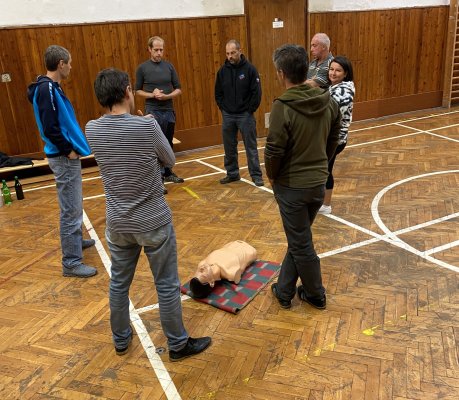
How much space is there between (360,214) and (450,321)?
2.01 meters

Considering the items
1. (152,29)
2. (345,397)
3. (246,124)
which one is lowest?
(345,397)

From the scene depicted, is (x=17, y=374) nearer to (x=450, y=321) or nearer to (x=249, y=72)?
(x=450, y=321)

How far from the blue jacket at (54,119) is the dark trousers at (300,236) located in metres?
1.61

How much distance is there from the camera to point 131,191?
2480mm

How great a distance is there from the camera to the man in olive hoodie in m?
2.77

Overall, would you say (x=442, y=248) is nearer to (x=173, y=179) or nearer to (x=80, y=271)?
(x=80, y=271)

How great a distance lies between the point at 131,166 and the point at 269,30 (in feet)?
21.8

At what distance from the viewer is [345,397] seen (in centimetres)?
253

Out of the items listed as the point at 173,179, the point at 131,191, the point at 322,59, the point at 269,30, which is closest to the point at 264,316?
the point at 131,191

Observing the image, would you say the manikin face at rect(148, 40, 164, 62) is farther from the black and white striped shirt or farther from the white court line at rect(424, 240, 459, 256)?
the white court line at rect(424, 240, 459, 256)

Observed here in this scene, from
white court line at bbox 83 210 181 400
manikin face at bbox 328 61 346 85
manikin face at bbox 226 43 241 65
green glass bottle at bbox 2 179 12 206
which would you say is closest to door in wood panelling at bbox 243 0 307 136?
manikin face at bbox 226 43 241 65

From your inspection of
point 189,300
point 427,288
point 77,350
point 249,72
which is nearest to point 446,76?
point 249,72

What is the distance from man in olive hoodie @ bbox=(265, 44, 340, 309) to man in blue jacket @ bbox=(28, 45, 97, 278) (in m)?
1.61

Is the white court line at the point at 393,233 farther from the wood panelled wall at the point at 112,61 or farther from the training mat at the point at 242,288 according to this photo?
the wood panelled wall at the point at 112,61
